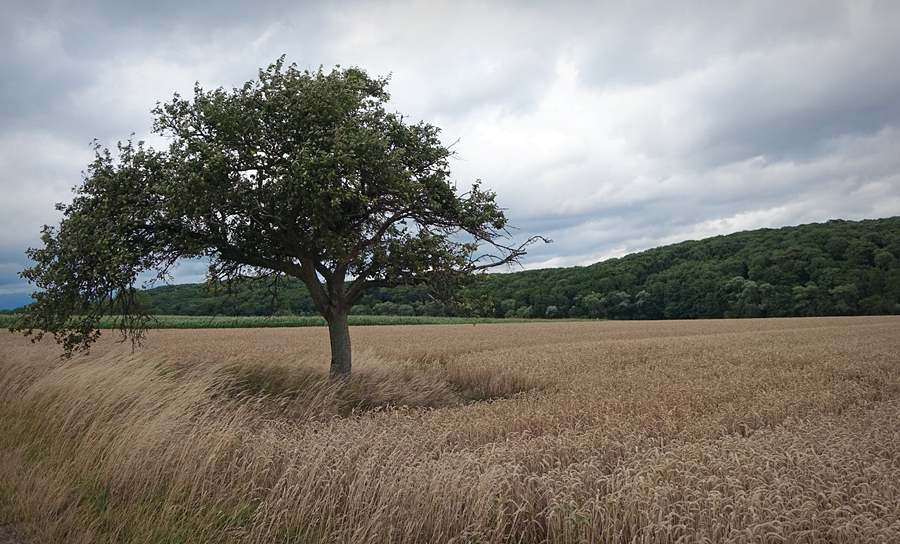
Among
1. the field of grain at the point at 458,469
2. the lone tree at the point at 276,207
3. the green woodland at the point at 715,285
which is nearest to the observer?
the field of grain at the point at 458,469

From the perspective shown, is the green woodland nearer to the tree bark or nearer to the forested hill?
the forested hill

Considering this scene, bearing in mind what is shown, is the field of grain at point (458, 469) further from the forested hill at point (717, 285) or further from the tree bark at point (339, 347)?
the forested hill at point (717, 285)

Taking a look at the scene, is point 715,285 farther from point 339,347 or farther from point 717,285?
point 339,347

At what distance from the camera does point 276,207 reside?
35.9ft

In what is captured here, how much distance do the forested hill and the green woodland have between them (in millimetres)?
157

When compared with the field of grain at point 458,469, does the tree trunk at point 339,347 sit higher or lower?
higher

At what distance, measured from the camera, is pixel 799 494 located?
4.56 metres

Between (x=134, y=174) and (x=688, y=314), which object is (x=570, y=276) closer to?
(x=688, y=314)

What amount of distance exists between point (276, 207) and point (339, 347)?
4.13 m

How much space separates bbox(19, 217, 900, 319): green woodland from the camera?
68125 mm

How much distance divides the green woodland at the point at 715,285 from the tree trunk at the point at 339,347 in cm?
4577

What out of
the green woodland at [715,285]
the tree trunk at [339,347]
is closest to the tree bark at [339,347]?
the tree trunk at [339,347]

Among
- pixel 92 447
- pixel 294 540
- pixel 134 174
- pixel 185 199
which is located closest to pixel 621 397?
pixel 294 540

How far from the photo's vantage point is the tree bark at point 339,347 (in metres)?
12.9
